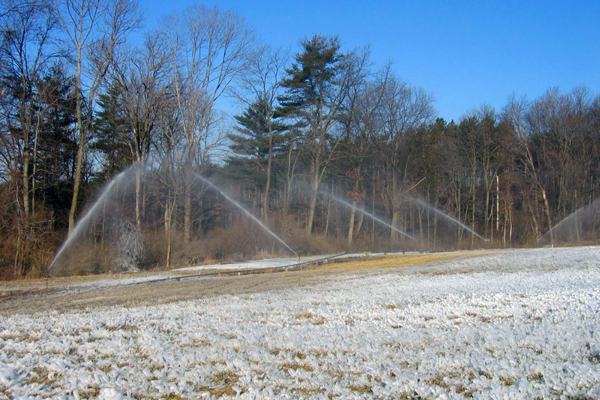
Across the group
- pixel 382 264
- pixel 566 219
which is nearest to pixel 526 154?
pixel 566 219

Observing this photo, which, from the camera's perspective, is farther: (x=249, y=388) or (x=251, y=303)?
(x=251, y=303)

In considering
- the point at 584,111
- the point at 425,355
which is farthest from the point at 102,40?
the point at 584,111

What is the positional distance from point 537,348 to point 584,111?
185 ft

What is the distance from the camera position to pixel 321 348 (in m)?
7.09

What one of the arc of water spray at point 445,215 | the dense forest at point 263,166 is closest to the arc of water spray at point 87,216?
the dense forest at point 263,166

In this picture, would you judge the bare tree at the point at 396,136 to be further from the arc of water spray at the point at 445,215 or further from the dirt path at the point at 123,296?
the dirt path at the point at 123,296

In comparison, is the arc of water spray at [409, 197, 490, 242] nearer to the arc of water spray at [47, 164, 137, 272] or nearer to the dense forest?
the dense forest

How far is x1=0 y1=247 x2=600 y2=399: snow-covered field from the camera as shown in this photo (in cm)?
549

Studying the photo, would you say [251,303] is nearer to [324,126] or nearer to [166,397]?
[166,397]

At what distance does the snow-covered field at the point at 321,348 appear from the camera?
216 inches

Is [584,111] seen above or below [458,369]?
above

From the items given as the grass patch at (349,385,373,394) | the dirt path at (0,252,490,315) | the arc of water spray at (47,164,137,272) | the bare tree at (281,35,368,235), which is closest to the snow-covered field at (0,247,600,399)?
the grass patch at (349,385,373,394)

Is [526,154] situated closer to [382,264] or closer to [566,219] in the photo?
[566,219]

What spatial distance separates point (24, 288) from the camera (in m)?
18.5
